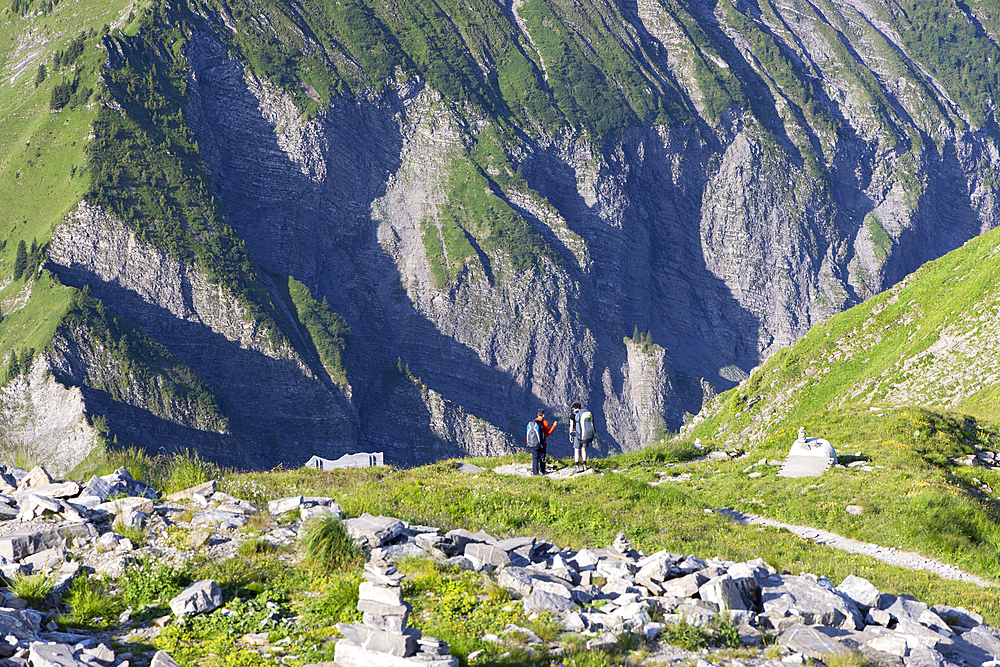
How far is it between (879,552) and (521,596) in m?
12.4

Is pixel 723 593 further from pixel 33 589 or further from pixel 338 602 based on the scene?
pixel 33 589

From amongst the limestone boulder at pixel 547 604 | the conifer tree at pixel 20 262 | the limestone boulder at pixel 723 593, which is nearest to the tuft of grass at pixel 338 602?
the limestone boulder at pixel 547 604

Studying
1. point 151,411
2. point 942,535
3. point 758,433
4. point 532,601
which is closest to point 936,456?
point 942,535

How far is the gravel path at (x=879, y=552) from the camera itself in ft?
58.7

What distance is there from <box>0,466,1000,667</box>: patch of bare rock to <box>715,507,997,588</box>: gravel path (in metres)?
6.17

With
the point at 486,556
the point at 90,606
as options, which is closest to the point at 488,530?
the point at 486,556

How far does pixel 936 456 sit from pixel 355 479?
65.5 feet

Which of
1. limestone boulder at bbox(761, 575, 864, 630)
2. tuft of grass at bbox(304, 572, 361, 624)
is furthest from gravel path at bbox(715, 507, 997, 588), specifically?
tuft of grass at bbox(304, 572, 361, 624)

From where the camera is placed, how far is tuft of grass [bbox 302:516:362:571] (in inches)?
473

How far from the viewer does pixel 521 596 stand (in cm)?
1114

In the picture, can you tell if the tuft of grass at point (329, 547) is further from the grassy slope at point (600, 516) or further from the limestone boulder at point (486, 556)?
the grassy slope at point (600, 516)

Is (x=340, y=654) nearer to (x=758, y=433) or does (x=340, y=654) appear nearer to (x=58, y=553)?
(x=58, y=553)

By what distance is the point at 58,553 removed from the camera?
12211 millimetres

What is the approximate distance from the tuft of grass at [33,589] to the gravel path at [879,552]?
55.9ft
